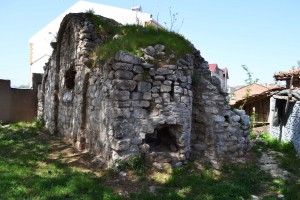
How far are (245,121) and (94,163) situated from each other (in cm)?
409

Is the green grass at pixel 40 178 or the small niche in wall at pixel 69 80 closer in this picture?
the green grass at pixel 40 178

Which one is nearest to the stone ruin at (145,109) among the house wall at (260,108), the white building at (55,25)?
the house wall at (260,108)

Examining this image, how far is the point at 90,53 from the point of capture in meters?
8.54

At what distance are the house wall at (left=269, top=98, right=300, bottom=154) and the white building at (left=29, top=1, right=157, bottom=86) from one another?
40.0 feet

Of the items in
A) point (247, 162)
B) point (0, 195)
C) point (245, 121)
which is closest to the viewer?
point (0, 195)

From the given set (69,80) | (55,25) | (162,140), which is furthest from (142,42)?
(55,25)

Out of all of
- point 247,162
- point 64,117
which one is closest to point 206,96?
point 247,162

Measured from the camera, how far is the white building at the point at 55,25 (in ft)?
71.3

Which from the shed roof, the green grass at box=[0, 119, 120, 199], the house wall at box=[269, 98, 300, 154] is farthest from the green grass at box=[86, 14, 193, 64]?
the shed roof

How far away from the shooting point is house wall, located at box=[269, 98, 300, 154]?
31.6 ft

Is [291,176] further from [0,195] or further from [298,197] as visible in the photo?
[0,195]

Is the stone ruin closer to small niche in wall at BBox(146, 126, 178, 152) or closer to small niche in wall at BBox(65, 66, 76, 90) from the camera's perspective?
small niche in wall at BBox(146, 126, 178, 152)

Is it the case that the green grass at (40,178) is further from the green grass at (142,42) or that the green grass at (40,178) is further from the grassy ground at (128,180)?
the green grass at (142,42)

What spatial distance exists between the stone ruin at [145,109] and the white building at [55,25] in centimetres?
1234
